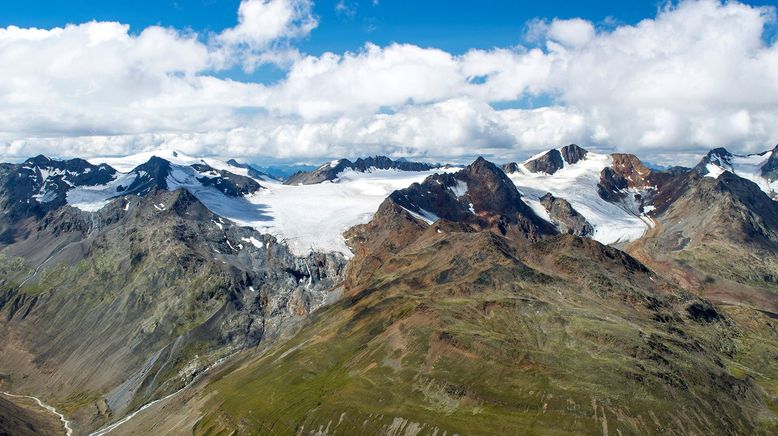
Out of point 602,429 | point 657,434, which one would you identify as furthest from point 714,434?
point 602,429

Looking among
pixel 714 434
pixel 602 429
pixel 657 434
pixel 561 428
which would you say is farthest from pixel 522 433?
pixel 714 434

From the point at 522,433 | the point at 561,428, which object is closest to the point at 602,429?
the point at 561,428

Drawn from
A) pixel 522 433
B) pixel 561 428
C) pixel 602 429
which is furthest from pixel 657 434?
pixel 522 433

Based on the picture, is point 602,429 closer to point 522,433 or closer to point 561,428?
point 561,428

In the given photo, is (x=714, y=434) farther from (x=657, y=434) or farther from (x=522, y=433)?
(x=522, y=433)

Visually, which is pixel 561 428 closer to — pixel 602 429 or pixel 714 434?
pixel 602 429
